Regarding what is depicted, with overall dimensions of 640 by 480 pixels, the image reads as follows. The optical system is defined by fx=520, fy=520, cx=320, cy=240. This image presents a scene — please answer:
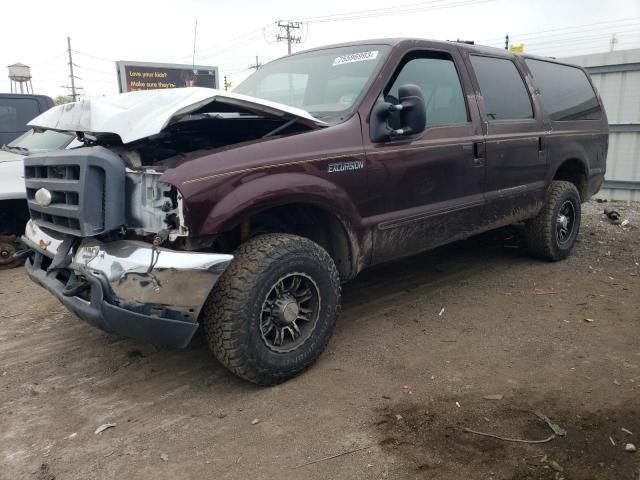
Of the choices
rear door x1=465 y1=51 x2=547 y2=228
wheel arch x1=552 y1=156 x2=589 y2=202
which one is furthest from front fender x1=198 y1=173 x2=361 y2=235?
wheel arch x1=552 y1=156 x2=589 y2=202

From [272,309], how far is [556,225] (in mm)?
3702

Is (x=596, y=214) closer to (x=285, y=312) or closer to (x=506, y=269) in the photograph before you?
(x=506, y=269)

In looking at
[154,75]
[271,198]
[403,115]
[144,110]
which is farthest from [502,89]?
[154,75]

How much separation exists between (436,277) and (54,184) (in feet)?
11.5

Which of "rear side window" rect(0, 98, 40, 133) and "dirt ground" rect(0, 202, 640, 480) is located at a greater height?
"rear side window" rect(0, 98, 40, 133)

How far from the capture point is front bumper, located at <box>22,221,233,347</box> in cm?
259

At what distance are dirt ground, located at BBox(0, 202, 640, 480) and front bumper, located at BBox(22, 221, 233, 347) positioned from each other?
21.0 inches

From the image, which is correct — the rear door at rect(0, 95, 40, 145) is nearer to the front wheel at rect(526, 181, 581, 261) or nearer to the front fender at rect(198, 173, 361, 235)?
the front fender at rect(198, 173, 361, 235)

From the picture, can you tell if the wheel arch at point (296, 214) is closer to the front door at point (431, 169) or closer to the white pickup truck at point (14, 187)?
the front door at point (431, 169)

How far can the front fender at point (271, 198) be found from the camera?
2.68 meters

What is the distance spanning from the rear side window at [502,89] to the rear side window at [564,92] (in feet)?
1.15

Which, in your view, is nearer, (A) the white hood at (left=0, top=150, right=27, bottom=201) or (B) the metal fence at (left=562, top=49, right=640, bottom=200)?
(A) the white hood at (left=0, top=150, right=27, bottom=201)

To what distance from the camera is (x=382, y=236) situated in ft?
11.7

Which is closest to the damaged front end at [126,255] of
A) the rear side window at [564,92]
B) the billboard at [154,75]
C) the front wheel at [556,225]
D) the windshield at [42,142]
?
the windshield at [42,142]
